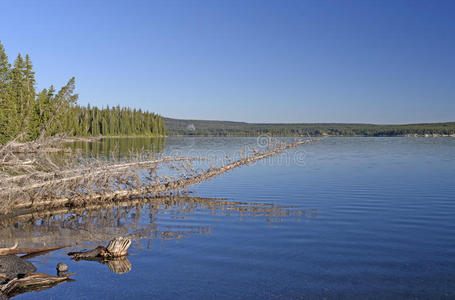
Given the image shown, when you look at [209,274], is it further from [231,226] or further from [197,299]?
[231,226]

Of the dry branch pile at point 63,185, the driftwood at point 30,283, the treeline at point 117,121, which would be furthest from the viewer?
the treeline at point 117,121

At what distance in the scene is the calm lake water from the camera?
8.05 m

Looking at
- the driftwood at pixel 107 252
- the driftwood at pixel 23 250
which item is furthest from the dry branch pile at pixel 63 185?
the driftwood at pixel 107 252

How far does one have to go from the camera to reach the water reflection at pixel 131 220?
1170 cm

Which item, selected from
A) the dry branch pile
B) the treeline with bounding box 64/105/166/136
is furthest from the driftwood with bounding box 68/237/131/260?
the treeline with bounding box 64/105/166/136

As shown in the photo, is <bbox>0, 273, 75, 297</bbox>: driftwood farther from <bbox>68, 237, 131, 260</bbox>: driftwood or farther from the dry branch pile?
the dry branch pile

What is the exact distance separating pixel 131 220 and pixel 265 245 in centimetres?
541

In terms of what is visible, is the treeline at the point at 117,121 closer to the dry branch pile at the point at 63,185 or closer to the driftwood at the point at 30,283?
the dry branch pile at the point at 63,185

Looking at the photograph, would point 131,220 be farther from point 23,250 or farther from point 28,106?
point 28,106

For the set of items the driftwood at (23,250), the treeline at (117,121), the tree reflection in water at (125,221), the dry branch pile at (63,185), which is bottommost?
the tree reflection in water at (125,221)

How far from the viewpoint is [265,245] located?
10898 millimetres

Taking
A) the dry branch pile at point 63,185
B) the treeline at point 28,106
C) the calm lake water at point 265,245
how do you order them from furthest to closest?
the treeline at point 28,106, the dry branch pile at point 63,185, the calm lake water at point 265,245

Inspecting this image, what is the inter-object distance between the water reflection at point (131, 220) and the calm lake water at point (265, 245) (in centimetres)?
4

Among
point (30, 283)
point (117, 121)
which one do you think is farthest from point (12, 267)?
point (117, 121)
